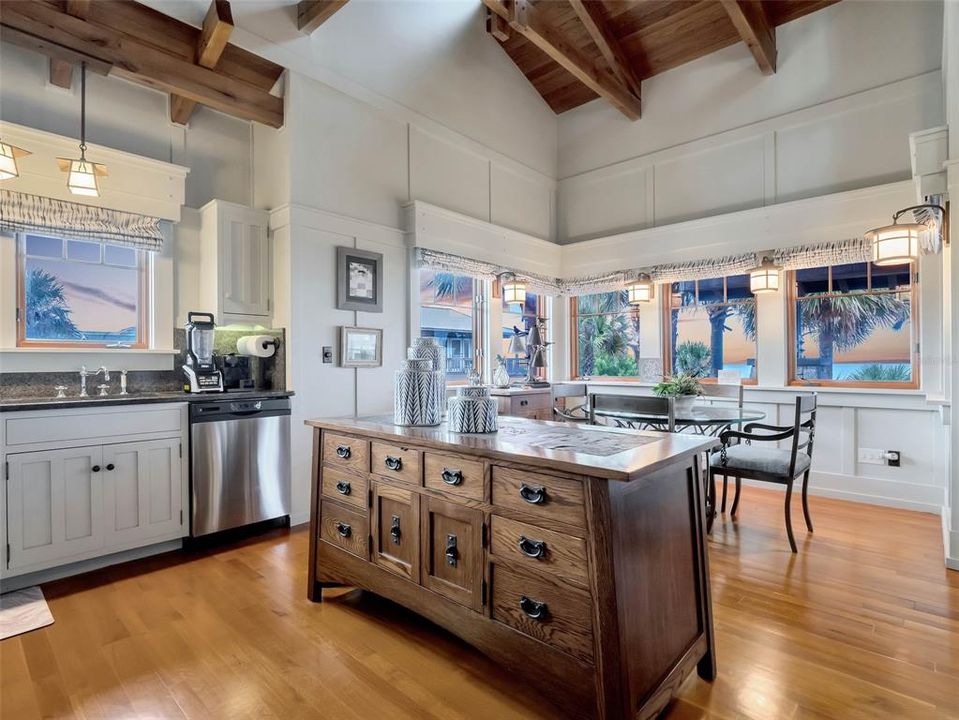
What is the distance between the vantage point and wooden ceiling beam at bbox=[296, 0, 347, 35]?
350 cm

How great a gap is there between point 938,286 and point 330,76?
4881mm

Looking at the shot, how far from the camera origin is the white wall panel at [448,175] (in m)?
4.57

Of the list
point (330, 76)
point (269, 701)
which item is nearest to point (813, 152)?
point (330, 76)

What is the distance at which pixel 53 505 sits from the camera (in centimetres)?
268

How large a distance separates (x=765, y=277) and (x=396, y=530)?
3710 millimetres

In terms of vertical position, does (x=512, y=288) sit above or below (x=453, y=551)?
above

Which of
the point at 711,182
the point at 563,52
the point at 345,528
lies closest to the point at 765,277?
the point at 711,182

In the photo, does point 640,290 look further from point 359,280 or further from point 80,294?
point 80,294

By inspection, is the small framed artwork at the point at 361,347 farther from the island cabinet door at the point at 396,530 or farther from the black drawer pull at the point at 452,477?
the black drawer pull at the point at 452,477

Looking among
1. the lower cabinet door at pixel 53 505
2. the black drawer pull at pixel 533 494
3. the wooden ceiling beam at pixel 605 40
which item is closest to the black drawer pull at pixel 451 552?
the black drawer pull at pixel 533 494

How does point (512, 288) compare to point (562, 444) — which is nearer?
point (562, 444)

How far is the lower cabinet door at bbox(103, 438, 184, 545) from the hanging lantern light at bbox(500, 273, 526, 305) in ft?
10.5

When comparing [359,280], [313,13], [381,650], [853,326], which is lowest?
[381,650]

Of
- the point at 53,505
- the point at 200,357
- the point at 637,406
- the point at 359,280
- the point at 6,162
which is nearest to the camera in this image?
the point at 6,162
